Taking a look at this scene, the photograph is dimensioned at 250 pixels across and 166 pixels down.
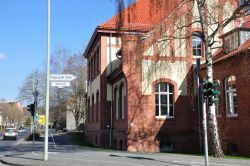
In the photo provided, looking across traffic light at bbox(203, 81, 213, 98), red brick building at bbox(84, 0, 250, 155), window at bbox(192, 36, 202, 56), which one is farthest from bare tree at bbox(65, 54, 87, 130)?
traffic light at bbox(203, 81, 213, 98)

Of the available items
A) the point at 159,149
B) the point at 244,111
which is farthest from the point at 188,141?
the point at 244,111

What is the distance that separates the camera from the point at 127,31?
20.0 metres

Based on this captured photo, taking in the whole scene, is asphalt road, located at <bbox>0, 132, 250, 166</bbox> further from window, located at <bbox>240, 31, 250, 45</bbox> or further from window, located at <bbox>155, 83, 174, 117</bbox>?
window, located at <bbox>240, 31, 250, 45</bbox>

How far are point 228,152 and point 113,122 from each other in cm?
1077

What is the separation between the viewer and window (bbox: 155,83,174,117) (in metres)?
26.7

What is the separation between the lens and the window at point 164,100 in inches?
1049

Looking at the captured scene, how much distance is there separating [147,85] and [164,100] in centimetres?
170

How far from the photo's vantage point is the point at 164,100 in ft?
88.0

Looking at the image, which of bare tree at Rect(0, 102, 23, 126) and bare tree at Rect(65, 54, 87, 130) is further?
bare tree at Rect(0, 102, 23, 126)

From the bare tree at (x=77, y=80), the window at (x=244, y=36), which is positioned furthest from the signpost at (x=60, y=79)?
the bare tree at (x=77, y=80)

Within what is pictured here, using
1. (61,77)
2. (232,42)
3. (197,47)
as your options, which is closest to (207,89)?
(61,77)

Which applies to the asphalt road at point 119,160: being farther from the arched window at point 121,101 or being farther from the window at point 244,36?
the window at point 244,36

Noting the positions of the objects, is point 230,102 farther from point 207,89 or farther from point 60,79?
point 60,79

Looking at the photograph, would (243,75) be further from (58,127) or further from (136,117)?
(58,127)
